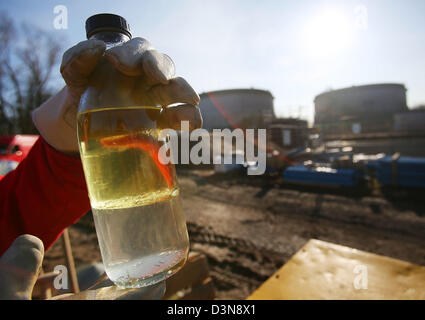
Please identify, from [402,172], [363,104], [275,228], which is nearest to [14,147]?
[275,228]

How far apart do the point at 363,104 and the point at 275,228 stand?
31.2 metres

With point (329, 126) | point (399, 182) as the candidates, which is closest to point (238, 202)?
point (399, 182)

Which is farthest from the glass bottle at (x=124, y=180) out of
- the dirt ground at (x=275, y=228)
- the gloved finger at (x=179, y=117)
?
the dirt ground at (x=275, y=228)

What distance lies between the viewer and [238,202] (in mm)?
7816

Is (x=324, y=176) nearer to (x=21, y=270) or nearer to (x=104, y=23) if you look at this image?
(x=104, y=23)

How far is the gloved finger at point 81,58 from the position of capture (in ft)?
2.72

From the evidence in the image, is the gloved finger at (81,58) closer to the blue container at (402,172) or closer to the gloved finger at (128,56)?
the gloved finger at (128,56)

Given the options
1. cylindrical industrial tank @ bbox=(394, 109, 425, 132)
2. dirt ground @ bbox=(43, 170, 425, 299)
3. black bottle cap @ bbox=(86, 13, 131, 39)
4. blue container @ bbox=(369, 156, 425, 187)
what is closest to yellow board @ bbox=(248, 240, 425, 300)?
black bottle cap @ bbox=(86, 13, 131, 39)

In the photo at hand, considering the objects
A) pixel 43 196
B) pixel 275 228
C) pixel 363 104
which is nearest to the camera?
pixel 43 196

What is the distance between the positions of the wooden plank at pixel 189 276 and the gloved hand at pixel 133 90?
1.59 meters

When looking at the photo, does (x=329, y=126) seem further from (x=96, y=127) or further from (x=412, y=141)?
(x=96, y=127)

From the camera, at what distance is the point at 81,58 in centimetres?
84

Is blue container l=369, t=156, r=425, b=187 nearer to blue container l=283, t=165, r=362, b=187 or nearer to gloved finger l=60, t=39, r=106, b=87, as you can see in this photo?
blue container l=283, t=165, r=362, b=187

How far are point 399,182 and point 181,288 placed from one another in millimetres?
8408
